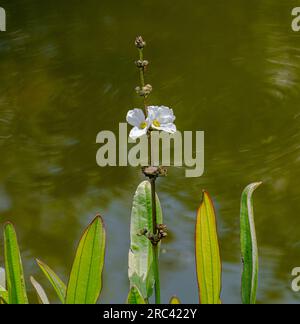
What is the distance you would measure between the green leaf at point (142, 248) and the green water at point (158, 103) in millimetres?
295

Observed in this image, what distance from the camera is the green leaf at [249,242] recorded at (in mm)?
1042

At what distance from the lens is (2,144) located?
183cm

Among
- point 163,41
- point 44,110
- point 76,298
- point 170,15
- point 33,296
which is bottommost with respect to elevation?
point 76,298

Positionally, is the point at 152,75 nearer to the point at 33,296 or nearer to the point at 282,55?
the point at 282,55

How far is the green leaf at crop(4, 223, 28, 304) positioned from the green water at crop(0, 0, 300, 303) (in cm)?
39

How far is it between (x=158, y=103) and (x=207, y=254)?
917 mm

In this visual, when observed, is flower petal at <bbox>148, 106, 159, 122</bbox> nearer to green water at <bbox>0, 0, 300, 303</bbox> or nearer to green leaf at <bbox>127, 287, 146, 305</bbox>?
green leaf at <bbox>127, 287, 146, 305</bbox>

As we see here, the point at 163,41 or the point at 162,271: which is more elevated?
the point at 163,41

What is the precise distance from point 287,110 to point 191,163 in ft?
1.09

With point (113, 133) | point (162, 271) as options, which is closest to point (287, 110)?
point (113, 133)
